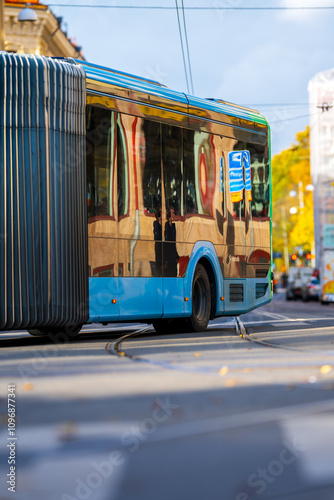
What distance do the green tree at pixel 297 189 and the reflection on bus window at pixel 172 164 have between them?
63169 mm

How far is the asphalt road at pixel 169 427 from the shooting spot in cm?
452

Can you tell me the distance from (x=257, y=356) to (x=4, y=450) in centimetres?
572

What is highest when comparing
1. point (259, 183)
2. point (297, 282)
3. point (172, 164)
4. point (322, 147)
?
point (322, 147)

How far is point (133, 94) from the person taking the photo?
14.4 meters

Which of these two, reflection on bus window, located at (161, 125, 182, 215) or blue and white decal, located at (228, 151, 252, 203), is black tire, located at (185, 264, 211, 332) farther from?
blue and white decal, located at (228, 151, 252, 203)

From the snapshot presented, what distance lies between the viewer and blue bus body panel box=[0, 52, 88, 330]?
40.4 ft

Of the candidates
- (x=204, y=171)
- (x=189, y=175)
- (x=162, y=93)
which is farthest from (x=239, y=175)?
(x=162, y=93)

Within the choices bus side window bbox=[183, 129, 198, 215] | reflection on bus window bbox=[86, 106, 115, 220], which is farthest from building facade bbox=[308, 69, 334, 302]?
reflection on bus window bbox=[86, 106, 115, 220]

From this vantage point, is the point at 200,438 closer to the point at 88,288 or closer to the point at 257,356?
the point at 257,356

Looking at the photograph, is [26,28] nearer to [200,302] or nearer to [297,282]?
[297,282]

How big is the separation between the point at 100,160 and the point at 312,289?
1506 inches

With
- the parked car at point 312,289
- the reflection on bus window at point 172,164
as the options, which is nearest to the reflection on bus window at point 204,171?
the reflection on bus window at point 172,164

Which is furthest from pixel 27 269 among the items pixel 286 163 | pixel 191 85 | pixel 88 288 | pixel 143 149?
pixel 286 163

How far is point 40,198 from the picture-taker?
12562 mm
